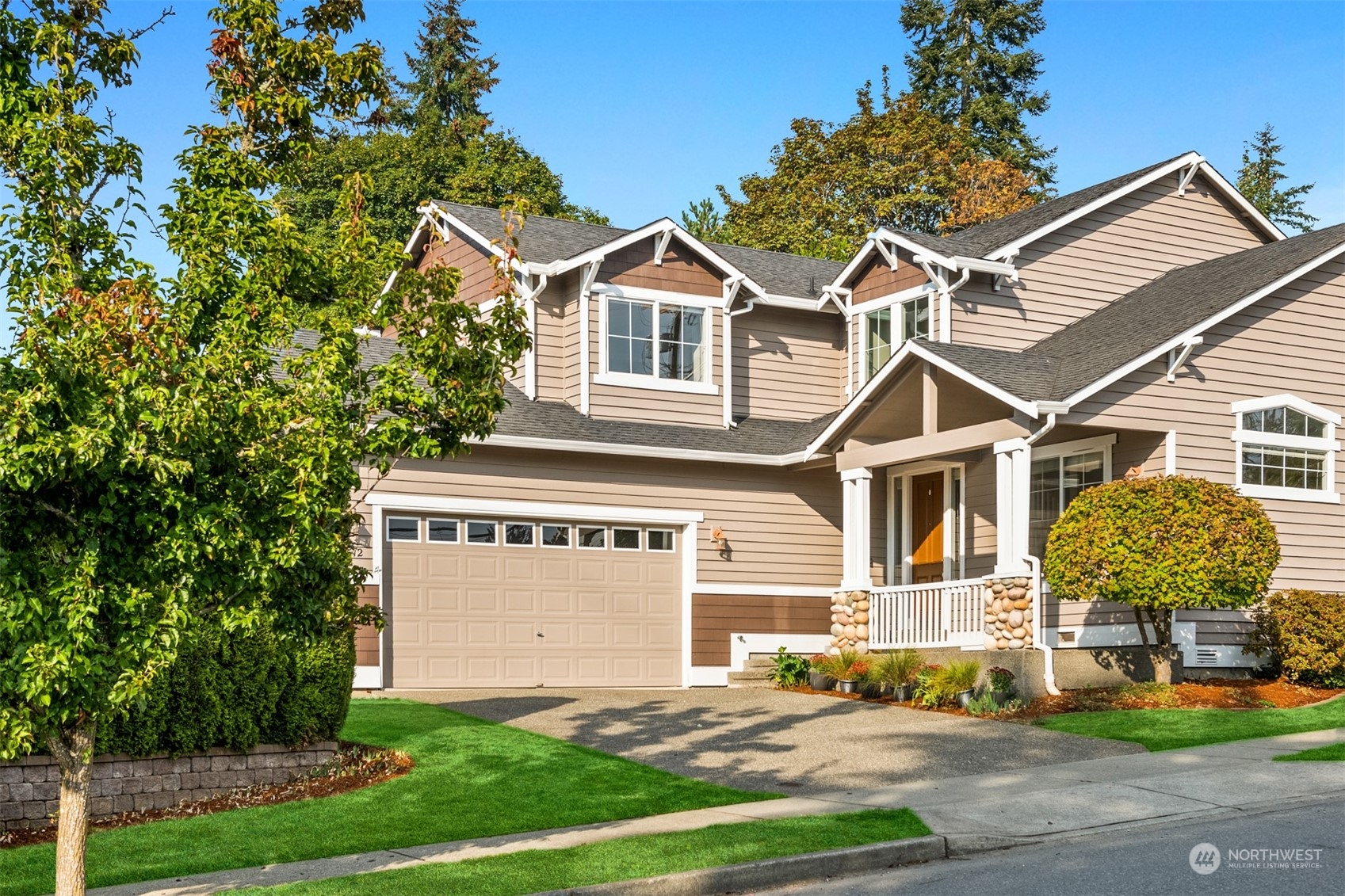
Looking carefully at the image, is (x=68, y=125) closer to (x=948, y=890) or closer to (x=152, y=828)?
(x=152, y=828)

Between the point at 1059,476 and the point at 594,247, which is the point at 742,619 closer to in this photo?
the point at 1059,476

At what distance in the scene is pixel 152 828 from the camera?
11445 millimetres

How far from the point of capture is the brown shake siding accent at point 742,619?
21.5m

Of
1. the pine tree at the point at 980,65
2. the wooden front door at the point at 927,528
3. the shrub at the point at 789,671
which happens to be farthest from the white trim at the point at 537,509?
the pine tree at the point at 980,65

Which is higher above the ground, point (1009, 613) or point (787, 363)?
point (787, 363)

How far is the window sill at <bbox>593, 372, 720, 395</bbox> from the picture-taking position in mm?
21797

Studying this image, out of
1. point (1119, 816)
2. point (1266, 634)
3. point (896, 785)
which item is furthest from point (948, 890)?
point (1266, 634)

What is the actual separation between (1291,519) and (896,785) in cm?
941

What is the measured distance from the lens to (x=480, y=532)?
20.2 metres

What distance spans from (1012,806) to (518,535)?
34.0 ft

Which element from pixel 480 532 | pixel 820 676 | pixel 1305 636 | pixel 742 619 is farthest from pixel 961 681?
pixel 480 532

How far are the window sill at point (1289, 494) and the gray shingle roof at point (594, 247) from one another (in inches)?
305

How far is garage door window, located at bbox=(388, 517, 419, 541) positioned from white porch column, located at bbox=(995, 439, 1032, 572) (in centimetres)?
781

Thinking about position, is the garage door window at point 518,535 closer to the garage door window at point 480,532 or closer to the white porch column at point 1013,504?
the garage door window at point 480,532
